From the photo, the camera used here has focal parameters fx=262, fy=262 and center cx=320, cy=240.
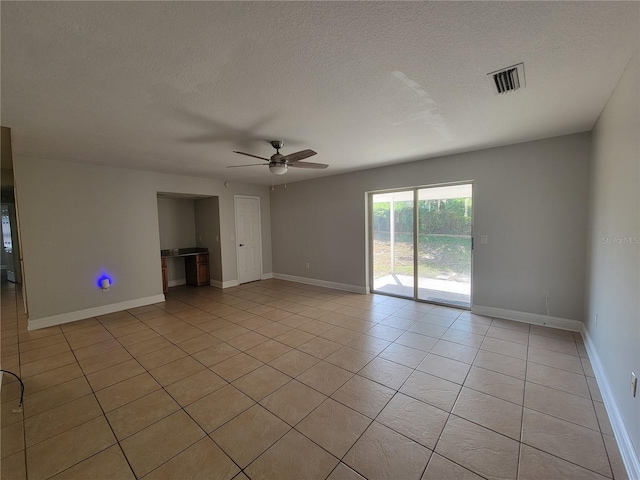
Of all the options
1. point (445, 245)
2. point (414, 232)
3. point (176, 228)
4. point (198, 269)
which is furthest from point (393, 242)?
point (176, 228)

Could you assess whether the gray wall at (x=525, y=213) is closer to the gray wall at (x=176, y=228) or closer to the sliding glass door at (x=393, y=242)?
the sliding glass door at (x=393, y=242)

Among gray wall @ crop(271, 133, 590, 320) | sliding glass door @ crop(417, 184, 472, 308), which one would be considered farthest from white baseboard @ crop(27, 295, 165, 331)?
sliding glass door @ crop(417, 184, 472, 308)

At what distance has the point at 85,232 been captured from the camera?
4.21m

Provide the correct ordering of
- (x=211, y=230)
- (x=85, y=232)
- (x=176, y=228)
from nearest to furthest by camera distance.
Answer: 1. (x=85, y=232)
2. (x=211, y=230)
3. (x=176, y=228)

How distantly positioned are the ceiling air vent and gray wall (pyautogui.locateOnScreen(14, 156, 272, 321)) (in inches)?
209

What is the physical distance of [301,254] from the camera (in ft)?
21.3

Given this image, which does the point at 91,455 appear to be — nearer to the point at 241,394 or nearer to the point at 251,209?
the point at 241,394

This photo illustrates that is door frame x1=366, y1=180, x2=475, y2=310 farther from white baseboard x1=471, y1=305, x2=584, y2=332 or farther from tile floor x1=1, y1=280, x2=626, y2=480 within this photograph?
tile floor x1=1, y1=280, x2=626, y2=480

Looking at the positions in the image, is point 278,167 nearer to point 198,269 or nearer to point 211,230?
point 211,230

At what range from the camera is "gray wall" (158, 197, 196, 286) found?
20.4 feet

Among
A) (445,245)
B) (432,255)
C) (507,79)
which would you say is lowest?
(432,255)

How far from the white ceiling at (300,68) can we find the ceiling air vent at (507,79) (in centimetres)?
6

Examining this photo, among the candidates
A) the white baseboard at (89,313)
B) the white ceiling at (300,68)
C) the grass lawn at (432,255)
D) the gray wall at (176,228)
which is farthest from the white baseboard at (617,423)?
the gray wall at (176,228)

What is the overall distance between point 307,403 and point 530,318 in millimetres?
3383
